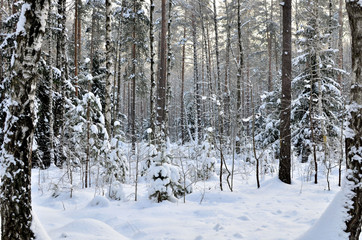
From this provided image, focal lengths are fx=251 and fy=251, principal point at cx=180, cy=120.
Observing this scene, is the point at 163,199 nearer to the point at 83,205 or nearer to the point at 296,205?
the point at 83,205

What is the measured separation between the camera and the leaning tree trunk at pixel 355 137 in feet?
9.89

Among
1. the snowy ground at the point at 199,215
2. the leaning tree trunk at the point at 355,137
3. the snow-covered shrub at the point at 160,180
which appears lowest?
the snowy ground at the point at 199,215

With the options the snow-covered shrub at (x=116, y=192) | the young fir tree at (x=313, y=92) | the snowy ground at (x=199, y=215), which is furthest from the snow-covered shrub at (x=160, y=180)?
the young fir tree at (x=313, y=92)

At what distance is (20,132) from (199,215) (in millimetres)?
3599

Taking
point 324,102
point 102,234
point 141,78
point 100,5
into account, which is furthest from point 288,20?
point 100,5

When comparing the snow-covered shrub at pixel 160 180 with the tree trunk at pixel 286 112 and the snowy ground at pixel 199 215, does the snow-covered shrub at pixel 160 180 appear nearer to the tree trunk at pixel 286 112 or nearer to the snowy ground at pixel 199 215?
the snowy ground at pixel 199 215

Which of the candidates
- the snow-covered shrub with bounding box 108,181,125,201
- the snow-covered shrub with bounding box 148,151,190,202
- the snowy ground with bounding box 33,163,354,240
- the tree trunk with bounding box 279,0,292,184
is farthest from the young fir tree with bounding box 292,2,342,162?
the snow-covered shrub with bounding box 108,181,125,201

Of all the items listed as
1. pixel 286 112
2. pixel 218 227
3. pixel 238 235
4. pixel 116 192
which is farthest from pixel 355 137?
pixel 116 192

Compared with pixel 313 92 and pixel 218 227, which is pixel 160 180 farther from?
pixel 313 92

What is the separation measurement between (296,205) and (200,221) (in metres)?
2.41

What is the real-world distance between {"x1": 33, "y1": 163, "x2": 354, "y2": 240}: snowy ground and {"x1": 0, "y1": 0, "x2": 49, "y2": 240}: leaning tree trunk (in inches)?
12.0

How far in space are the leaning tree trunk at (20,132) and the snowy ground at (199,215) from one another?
1.00 ft

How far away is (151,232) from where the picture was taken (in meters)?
4.14

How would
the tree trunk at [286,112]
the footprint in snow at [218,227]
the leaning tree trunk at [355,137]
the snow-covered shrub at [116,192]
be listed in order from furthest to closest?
the tree trunk at [286,112], the snow-covered shrub at [116,192], the footprint in snow at [218,227], the leaning tree trunk at [355,137]
